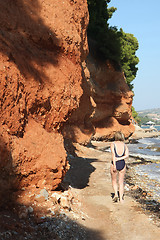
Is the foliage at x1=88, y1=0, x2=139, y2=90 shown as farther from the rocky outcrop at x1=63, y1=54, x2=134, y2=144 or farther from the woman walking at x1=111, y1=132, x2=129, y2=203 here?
the woman walking at x1=111, y1=132, x2=129, y2=203

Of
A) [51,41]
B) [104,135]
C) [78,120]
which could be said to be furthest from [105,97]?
[51,41]

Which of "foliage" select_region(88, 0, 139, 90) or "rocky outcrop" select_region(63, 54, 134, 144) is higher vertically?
"foliage" select_region(88, 0, 139, 90)

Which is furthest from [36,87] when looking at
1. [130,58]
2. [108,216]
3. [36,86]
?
[130,58]

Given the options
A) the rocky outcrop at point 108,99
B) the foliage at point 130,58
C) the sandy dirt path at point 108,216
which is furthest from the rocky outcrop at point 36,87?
the foliage at point 130,58

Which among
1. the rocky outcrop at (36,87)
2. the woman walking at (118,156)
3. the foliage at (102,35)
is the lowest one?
the woman walking at (118,156)

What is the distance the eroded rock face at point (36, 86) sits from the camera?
409 centimetres

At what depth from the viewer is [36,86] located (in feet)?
16.0

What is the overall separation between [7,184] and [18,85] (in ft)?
5.87

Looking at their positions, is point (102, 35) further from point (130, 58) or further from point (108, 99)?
point (130, 58)

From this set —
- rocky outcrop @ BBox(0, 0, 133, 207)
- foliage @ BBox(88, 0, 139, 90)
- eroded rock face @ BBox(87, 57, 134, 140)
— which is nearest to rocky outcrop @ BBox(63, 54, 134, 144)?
eroded rock face @ BBox(87, 57, 134, 140)

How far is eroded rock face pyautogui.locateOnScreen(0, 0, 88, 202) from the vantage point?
4.09 m

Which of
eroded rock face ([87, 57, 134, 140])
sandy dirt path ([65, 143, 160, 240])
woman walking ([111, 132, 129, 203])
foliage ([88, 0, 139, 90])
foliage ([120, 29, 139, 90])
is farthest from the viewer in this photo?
foliage ([120, 29, 139, 90])

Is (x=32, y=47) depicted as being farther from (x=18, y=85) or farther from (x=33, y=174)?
(x=33, y=174)

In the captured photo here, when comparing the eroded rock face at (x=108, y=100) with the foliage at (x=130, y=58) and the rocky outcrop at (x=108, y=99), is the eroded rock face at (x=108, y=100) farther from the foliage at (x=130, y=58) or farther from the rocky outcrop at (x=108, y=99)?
the foliage at (x=130, y=58)
